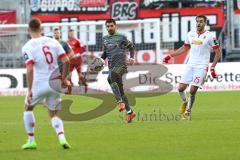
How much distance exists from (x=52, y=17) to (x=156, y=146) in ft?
95.5

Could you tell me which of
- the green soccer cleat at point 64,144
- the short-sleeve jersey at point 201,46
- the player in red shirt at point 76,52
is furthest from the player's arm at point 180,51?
the player in red shirt at point 76,52

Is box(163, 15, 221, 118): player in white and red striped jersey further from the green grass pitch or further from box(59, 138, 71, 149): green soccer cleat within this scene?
box(59, 138, 71, 149): green soccer cleat

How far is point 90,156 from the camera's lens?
1211cm

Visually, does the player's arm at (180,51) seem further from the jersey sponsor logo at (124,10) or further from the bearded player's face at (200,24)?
the jersey sponsor logo at (124,10)

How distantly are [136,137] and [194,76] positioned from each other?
15.3ft

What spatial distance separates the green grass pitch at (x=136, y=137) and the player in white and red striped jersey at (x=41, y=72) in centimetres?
46

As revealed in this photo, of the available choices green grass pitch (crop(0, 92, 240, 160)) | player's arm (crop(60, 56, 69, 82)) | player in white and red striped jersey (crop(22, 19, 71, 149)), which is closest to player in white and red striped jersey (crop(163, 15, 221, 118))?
green grass pitch (crop(0, 92, 240, 160))

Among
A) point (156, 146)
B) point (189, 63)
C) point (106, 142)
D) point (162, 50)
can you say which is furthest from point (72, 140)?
point (162, 50)

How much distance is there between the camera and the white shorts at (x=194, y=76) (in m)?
19.0

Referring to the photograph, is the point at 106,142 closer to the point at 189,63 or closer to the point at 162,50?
the point at 189,63

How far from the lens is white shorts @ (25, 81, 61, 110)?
1290 centimetres

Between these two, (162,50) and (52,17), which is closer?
(162,50)

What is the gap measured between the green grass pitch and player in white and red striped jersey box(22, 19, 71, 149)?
459 millimetres

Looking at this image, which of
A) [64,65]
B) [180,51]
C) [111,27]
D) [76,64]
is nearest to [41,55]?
[64,65]
